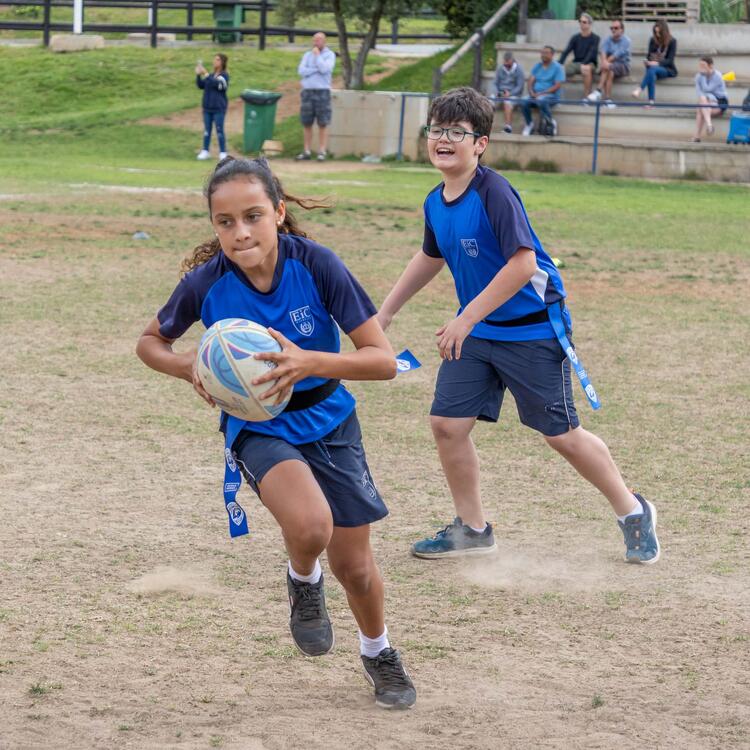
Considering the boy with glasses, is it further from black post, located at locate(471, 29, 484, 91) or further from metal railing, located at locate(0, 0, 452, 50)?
metal railing, located at locate(0, 0, 452, 50)

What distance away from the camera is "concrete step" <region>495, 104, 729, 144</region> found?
2528 centimetres

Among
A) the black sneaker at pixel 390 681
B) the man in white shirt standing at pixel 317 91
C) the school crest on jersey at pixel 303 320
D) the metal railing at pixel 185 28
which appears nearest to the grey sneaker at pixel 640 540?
the black sneaker at pixel 390 681

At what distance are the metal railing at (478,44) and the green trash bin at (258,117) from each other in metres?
3.30

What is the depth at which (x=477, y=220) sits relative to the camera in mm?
5391

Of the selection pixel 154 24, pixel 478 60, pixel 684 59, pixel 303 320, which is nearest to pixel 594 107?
pixel 478 60

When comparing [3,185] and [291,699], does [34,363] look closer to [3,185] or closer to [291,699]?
[291,699]

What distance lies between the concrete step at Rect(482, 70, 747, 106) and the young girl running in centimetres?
2342

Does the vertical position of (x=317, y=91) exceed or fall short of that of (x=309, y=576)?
it exceeds it

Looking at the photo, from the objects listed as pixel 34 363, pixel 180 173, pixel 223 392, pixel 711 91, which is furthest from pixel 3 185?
pixel 223 392

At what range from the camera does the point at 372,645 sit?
4297 millimetres

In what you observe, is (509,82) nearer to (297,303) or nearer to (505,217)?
(505,217)

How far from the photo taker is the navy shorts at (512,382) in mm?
5562

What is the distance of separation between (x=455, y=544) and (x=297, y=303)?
1.97 metres

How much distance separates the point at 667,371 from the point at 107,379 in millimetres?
3868
